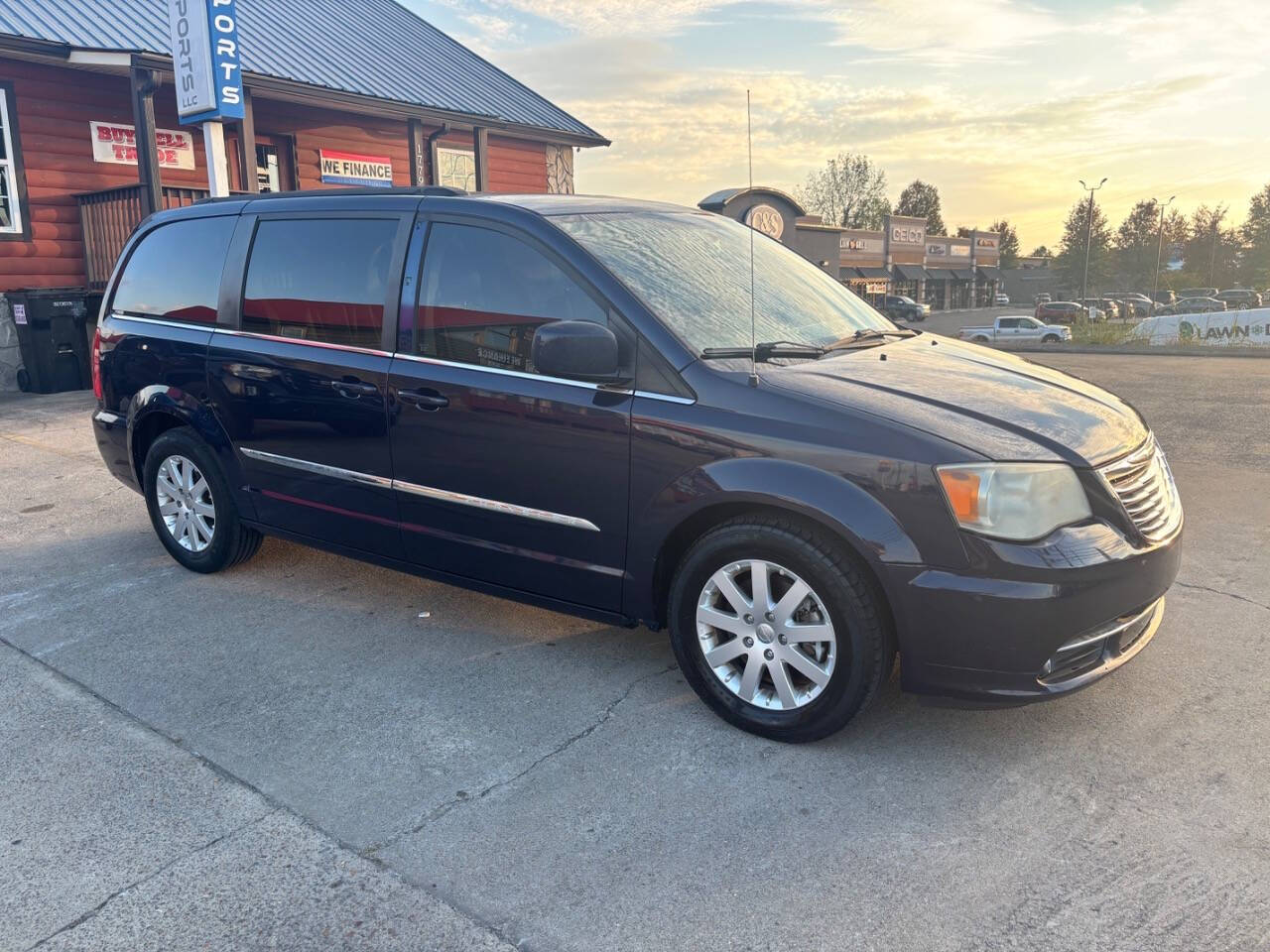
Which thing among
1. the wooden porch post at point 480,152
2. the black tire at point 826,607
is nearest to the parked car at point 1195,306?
the wooden porch post at point 480,152

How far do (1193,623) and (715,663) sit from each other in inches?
92.1

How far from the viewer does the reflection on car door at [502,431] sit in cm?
351

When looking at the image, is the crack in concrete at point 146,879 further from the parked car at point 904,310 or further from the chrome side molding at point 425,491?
the parked car at point 904,310

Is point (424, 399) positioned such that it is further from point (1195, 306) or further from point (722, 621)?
point (1195, 306)

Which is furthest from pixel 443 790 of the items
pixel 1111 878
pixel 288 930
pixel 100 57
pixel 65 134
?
pixel 65 134

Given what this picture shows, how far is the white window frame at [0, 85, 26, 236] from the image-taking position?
39.7 feet

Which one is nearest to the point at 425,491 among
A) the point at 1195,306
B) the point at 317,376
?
the point at 317,376

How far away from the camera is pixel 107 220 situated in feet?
41.2

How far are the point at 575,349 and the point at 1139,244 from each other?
3450 inches

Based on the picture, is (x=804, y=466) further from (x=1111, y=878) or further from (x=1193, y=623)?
(x=1193, y=623)

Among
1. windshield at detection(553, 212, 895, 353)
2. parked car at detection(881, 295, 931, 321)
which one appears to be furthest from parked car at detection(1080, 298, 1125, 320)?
windshield at detection(553, 212, 895, 353)

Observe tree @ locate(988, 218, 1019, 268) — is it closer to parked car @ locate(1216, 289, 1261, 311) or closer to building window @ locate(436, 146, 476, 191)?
parked car @ locate(1216, 289, 1261, 311)

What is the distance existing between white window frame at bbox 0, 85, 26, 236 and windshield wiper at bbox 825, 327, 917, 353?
12.3 metres

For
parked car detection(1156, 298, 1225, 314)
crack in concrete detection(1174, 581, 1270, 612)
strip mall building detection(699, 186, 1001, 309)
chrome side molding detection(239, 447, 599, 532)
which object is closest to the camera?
chrome side molding detection(239, 447, 599, 532)
